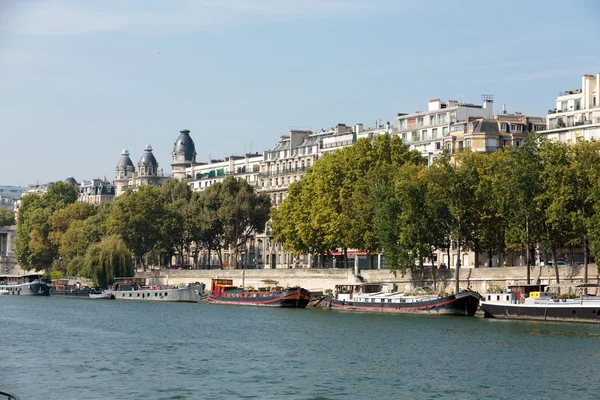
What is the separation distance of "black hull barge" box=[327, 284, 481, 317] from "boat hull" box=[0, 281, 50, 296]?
1981 inches

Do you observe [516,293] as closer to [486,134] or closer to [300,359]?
[300,359]

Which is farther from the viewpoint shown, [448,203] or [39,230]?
[39,230]

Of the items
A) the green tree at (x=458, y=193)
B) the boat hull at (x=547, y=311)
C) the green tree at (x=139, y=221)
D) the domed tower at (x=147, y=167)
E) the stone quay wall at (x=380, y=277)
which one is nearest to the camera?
the boat hull at (x=547, y=311)

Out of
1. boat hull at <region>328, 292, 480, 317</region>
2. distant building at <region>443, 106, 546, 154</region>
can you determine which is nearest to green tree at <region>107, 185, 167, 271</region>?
distant building at <region>443, 106, 546, 154</region>

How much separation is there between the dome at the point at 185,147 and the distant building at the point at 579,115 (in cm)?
8482

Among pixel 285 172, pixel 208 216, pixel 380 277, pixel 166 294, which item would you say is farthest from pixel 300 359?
pixel 285 172

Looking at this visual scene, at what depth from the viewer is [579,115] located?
347 ft

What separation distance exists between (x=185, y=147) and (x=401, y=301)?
105 m

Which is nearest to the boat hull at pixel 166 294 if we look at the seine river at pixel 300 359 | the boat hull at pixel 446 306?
the boat hull at pixel 446 306

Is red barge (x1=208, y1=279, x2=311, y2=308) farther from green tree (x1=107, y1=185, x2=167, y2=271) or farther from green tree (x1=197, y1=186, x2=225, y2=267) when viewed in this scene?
green tree (x1=107, y1=185, x2=167, y2=271)

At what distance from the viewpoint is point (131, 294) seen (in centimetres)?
11931

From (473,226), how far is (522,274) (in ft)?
19.4

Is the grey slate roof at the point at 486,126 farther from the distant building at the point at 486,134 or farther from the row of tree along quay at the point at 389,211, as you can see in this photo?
the row of tree along quay at the point at 389,211

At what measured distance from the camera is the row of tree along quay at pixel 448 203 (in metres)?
77.6
